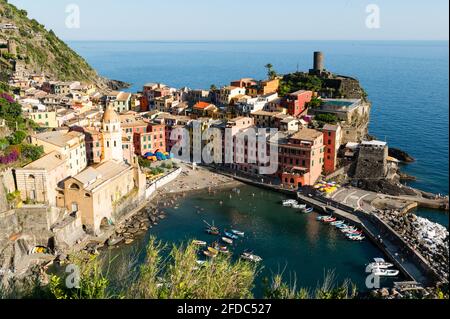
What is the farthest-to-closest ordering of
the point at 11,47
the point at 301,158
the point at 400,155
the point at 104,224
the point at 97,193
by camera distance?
the point at 11,47 → the point at 400,155 → the point at 301,158 → the point at 104,224 → the point at 97,193

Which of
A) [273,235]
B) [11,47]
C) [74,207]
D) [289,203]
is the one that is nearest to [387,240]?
[273,235]

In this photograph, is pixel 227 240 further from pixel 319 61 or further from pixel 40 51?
pixel 40 51

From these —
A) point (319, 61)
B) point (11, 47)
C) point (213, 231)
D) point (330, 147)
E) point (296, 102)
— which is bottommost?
point (213, 231)

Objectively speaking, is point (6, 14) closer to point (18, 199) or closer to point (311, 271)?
point (18, 199)

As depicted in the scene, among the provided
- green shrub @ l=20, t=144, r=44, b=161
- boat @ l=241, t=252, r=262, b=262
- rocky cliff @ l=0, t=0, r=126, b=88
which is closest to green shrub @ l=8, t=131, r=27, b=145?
green shrub @ l=20, t=144, r=44, b=161

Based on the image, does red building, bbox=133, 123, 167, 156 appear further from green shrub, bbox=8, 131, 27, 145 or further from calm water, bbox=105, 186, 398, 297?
green shrub, bbox=8, 131, 27, 145

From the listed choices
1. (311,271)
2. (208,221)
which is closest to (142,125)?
(208,221)
